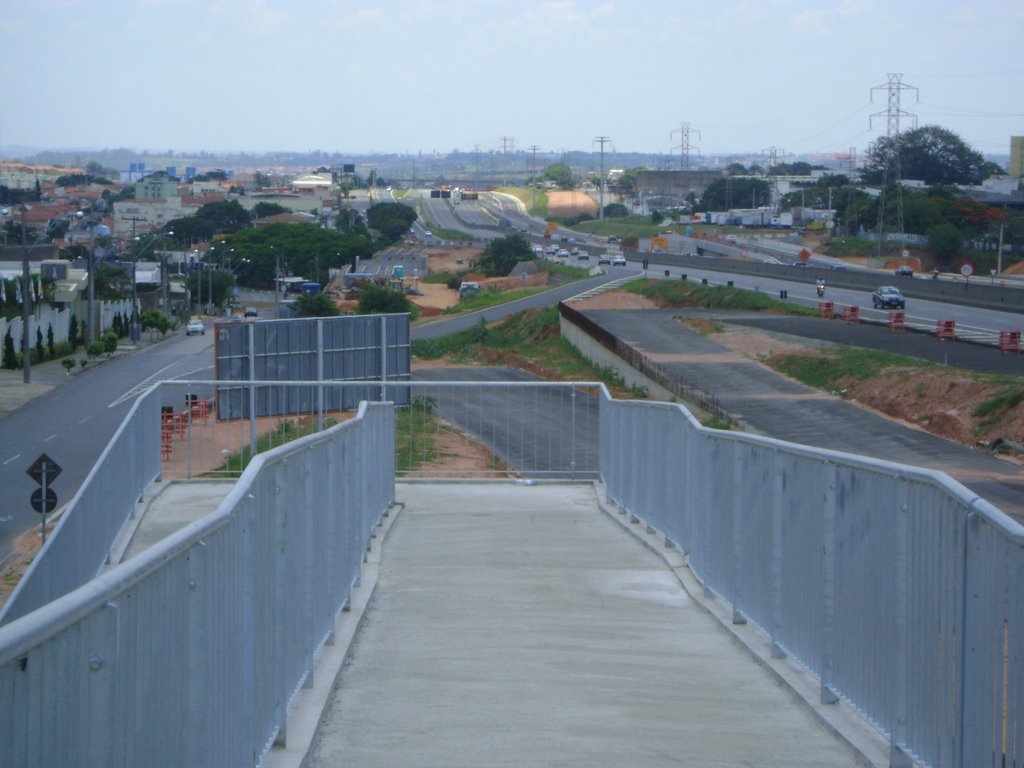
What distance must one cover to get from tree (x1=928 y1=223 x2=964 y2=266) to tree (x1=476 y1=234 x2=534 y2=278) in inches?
1504

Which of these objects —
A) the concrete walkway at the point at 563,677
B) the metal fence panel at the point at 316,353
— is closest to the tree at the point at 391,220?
the metal fence panel at the point at 316,353

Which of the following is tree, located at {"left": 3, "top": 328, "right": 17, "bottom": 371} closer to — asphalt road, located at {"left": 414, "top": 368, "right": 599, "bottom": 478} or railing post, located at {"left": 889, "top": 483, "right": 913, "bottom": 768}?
asphalt road, located at {"left": 414, "top": 368, "right": 599, "bottom": 478}

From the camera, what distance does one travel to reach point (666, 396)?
1758 inches

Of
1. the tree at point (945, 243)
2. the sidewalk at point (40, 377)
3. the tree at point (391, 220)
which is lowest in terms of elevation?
the sidewalk at point (40, 377)

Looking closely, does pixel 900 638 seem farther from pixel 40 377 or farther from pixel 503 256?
pixel 503 256

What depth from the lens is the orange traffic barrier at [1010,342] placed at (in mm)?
47188

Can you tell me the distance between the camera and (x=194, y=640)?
4.41 metres

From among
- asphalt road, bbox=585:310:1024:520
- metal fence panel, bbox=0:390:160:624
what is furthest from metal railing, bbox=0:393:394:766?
asphalt road, bbox=585:310:1024:520

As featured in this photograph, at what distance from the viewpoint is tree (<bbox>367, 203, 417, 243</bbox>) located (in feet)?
609

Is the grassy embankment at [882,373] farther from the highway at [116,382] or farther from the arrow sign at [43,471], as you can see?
the arrow sign at [43,471]

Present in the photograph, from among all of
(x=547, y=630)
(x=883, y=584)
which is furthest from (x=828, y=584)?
(x=547, y=630)

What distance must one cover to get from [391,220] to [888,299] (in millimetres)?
129651

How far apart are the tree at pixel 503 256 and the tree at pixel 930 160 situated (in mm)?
71000

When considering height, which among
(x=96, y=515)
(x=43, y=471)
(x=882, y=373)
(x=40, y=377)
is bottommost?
(x=40, y=377)
